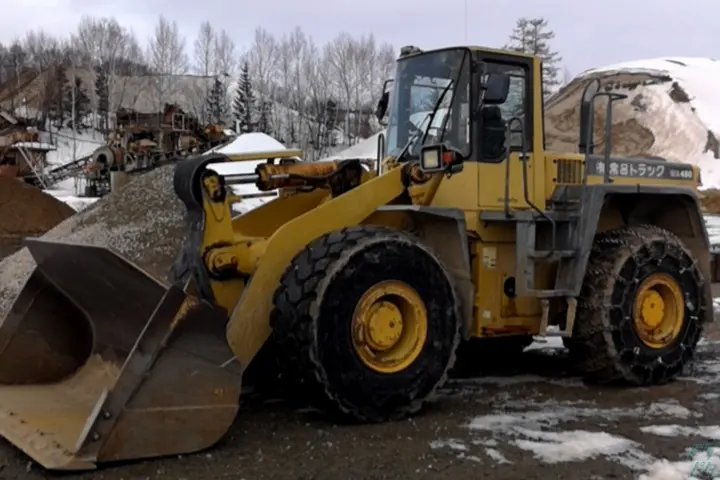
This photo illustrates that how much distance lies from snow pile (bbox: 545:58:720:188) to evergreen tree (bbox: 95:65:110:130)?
119 ft

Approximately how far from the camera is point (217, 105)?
201 ft

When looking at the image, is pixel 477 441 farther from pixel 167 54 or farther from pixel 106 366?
pixel 167 54

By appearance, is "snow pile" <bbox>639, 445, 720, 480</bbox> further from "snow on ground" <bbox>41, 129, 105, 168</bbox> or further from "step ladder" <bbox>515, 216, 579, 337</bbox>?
"snow on ground" <bbox>41, 129, 105, 168</bbox>

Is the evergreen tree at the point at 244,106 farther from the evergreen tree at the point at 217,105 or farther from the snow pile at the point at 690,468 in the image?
the snow pile at the point at 690,468

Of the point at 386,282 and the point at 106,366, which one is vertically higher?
the point at 386,282

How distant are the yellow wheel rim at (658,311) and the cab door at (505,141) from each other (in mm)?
1177

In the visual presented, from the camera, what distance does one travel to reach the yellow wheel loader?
15.1ft

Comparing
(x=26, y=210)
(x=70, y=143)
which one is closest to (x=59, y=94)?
(x=70, y=143)

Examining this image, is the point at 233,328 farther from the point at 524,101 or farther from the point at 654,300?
the point at 654,300

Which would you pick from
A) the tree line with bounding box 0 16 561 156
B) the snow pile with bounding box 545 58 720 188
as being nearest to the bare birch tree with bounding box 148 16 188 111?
the tree line with bounding box 0 16 561 156

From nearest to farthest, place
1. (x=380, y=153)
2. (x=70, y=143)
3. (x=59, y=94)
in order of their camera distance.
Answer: (x=380, y=153) < (x=70, y=143) < (x=59, y=94)

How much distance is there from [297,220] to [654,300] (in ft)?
9.79

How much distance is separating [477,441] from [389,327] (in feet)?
2.77

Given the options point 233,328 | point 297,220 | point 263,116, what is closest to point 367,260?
point 297,220
